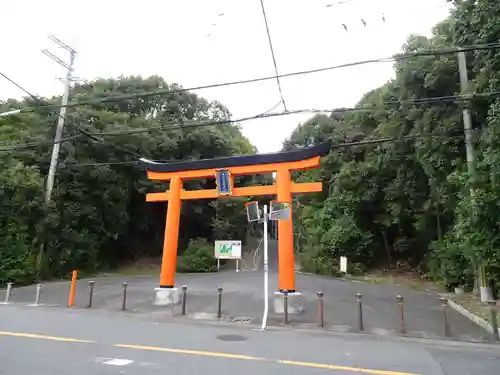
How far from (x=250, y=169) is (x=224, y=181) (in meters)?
1.02

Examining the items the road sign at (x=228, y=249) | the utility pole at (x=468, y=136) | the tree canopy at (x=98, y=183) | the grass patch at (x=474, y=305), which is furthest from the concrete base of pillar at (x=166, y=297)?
the road sign at (x=228, y=249)

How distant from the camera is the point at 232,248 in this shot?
26.2m

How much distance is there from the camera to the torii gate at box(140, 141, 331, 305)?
1223 centimetres

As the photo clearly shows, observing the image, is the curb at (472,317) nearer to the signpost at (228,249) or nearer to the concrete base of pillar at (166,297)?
the concrete base of pillar at (166,297)

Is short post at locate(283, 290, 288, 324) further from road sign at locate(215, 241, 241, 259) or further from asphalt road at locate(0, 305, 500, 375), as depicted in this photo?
road sign at locate(215, 241, 241, 259)

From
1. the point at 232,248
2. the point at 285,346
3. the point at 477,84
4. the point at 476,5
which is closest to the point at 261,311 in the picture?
the point at 285,346

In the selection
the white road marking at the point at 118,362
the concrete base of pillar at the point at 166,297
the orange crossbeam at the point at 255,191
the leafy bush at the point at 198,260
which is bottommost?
the white road marking at the point at 118,362

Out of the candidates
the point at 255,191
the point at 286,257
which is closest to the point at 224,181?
the point at 255,191

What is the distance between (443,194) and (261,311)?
10031mm

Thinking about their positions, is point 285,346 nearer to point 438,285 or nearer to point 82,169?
point 438,285

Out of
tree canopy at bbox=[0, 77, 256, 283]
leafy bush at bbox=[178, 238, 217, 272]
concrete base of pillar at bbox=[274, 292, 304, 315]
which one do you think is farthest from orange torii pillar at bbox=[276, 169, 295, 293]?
leafy bush at bbox=[178, 238, 217, 272]

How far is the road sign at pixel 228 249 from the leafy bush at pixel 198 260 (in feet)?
5.10

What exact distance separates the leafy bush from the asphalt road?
1776 centimetres

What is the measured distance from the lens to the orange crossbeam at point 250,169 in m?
12.7
